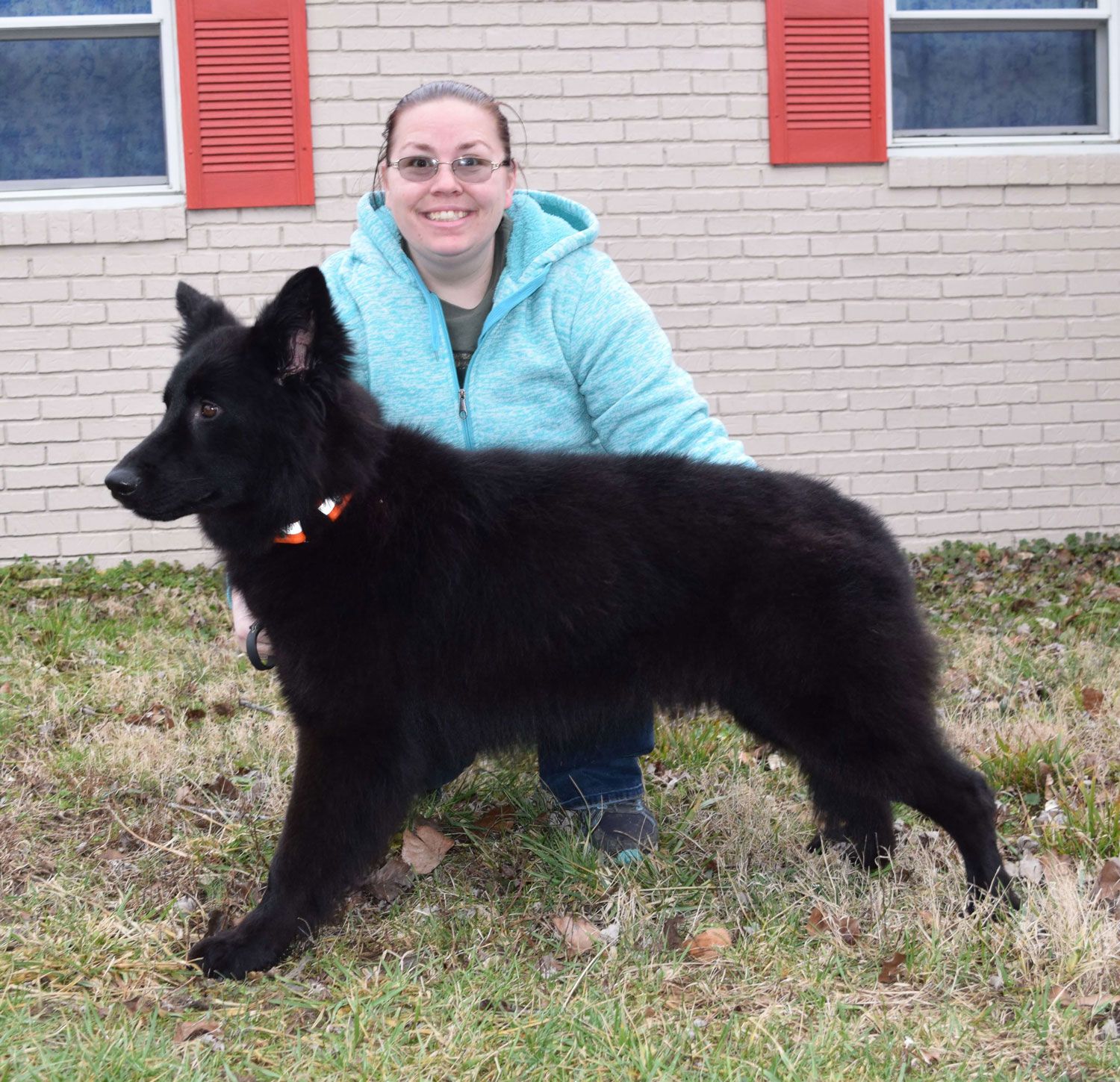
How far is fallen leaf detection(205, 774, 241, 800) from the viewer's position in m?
3.71

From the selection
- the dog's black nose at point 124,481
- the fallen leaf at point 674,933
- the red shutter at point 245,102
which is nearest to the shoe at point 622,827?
the fallen leaf at point 674,933

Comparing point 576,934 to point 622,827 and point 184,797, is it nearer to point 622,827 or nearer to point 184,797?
point 622,827

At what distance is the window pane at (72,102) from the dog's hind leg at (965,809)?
584 cm

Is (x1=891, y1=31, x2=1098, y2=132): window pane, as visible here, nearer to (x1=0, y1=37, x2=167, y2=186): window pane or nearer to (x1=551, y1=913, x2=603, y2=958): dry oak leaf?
(x1=0, y1=37, x2=167, y2=186): window pane

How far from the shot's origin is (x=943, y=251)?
7.31 metres

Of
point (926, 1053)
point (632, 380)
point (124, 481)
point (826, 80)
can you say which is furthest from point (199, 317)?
point (826, 80)

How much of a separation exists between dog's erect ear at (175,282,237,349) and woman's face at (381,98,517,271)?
576 millimetres

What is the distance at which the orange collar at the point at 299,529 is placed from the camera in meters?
2.92

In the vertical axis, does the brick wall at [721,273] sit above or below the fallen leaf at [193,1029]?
above

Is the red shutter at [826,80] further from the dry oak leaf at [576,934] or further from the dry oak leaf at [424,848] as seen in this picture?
the dry oak leaf at [576,934]

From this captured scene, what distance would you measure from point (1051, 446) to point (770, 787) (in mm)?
4586

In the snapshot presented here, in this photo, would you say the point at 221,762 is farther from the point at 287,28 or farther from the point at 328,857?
the point at 287,28

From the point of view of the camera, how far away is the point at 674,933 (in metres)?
2.89

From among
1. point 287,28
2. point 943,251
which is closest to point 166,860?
point 287,28
